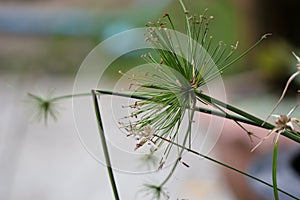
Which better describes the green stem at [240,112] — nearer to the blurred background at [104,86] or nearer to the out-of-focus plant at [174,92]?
the out-of-focus plant at [174,92]

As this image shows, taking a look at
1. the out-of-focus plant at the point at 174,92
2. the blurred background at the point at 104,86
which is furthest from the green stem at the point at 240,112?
the blurred background at the point at 104,86

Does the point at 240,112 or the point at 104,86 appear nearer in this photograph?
the point at 240,112

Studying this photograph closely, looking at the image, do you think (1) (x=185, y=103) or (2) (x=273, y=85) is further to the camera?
(2) (x=273, y=85)

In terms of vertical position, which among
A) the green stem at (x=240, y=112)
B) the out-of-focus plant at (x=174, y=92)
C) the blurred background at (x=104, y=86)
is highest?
the blurred background at (x=104, y=86)

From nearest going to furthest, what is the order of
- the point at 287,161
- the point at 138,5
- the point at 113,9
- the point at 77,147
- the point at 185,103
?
the point at 185,103 → the point at 287,161 → the point at 77,147 → the point at 138,5 → the point at 113,9

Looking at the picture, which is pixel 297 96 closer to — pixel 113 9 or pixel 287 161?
pixel 287 161

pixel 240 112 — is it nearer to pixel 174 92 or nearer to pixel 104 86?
pixel 174 92

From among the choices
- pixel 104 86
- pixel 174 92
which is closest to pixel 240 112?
pixel 174 92

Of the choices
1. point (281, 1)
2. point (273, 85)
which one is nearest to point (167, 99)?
point (273, 85)

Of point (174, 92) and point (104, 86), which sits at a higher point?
point (104, 86)
